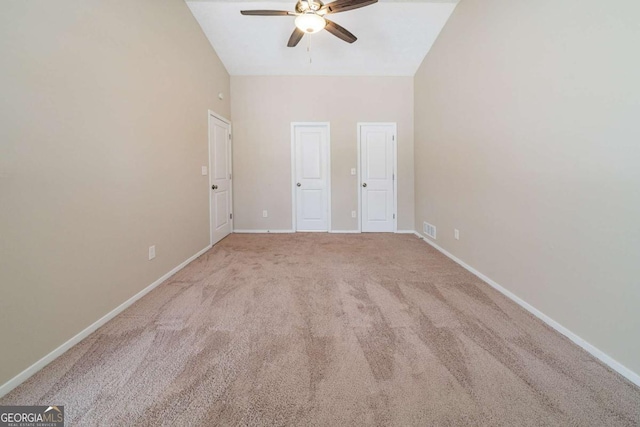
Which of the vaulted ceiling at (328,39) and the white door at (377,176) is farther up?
the vaulted ceiling at (328,39)

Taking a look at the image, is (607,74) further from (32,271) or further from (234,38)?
(234,38)

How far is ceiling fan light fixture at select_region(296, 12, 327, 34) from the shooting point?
2374 millimetres

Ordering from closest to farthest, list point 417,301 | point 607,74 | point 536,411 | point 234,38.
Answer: point 536,411 < point 607,74 < point 417,301 < point 234,38

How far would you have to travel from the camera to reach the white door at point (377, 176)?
4656 millimetres

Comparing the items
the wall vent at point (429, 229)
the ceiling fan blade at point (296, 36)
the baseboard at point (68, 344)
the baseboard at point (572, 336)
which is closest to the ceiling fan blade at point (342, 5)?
the ceiling fan blade at point (296, 36)

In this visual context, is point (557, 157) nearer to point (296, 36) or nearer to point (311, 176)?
point (296, 36)

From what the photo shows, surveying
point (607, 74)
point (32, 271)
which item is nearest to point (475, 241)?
point (607, 74)

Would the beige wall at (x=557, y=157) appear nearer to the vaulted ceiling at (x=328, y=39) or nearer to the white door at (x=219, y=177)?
the vaulted ceiling at (x=328, y=39)

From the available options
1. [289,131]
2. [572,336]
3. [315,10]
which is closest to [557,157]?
[572,336]

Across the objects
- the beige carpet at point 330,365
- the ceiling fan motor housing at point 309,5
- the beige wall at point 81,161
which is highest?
the ceiling fan motor housing at point 309,5

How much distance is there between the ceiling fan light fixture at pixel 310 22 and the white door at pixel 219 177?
1961 mm

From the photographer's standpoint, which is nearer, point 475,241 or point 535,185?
point 535,185

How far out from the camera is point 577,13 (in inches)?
61.7

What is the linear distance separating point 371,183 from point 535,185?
9.56 ft
